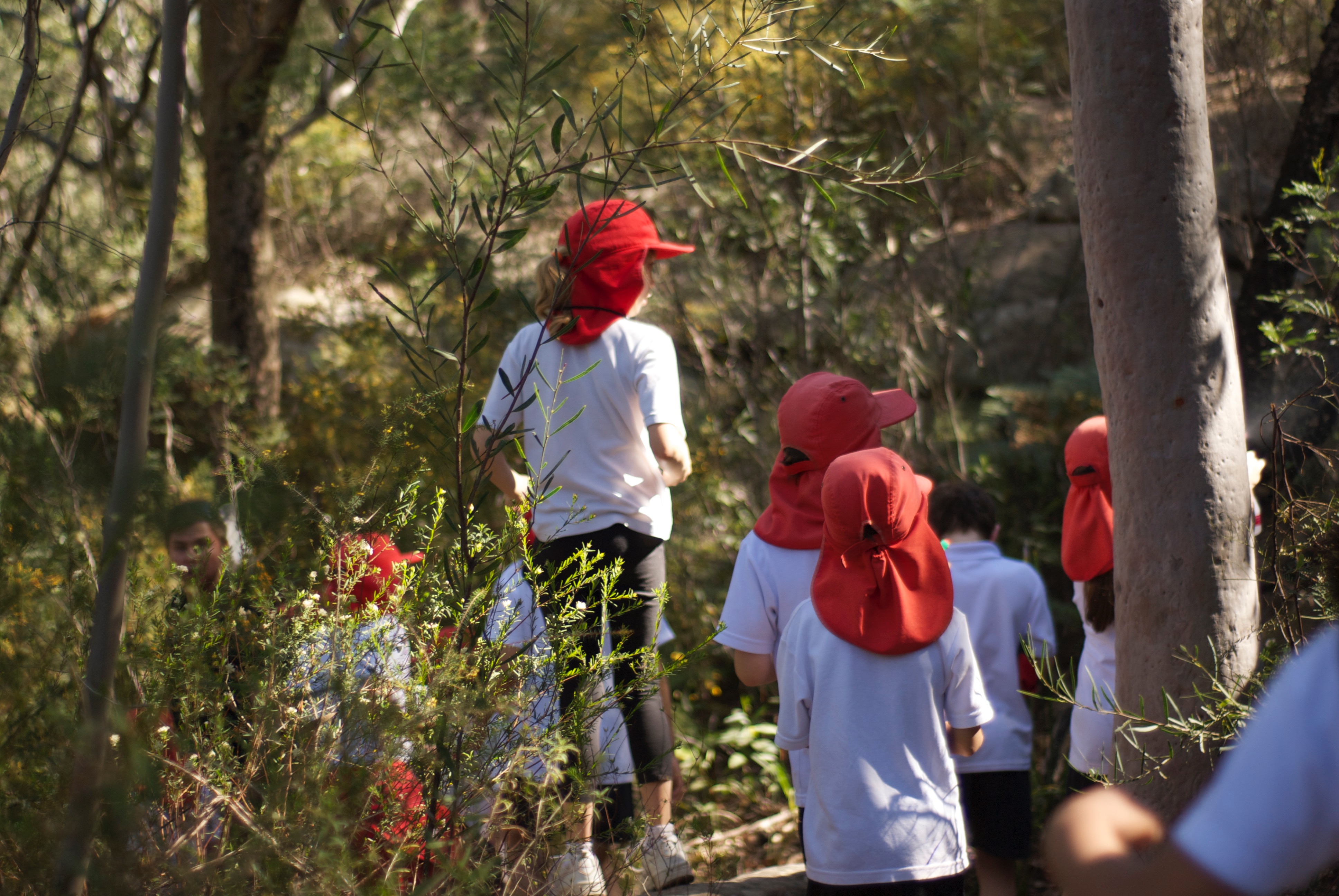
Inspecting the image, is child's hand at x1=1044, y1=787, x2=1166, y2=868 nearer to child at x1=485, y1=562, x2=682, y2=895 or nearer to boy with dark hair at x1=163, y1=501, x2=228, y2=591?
child at x1=485, y1=562, x2=682, y2=895

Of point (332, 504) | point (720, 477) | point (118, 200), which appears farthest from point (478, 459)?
point (118, 200)

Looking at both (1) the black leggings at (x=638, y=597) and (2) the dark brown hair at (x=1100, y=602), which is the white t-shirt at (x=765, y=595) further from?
(2) the dark brown hair at (x=1100, y=602)

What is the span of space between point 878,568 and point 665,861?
1069 millimetres

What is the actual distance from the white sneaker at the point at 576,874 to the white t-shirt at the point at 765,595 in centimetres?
75

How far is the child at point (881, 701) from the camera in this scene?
91.9 inches

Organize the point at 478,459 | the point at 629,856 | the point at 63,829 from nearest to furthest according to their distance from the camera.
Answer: the point at 63,829
the point at 478,459
the point at 629,856

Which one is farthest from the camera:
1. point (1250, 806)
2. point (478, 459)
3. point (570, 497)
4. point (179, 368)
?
point (179, 368)

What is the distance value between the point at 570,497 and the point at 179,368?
11.6 ft

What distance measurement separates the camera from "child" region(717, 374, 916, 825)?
9.15ft

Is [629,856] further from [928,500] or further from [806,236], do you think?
[806,236]

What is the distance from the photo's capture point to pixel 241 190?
616cm

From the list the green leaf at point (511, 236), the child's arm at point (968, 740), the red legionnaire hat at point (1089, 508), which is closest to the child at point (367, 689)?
the green leaf at point (511, 236)

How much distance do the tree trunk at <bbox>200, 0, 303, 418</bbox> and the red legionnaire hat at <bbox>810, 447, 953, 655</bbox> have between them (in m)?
4.56

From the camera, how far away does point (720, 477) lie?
551cm
